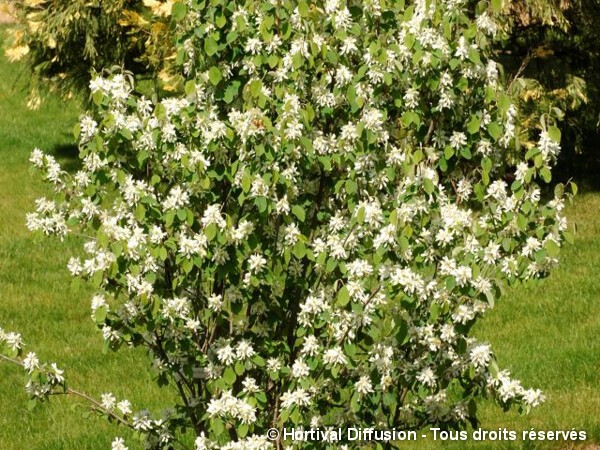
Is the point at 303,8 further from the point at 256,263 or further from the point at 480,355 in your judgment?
the point at 480,355

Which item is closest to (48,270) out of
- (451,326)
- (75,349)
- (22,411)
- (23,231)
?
(23,231)

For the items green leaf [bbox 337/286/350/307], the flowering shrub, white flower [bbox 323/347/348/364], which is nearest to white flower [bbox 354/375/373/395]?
the flowering shrub

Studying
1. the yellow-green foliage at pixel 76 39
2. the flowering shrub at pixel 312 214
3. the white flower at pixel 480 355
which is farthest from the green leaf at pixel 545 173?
the yellow-green foliage at pixel 76 39

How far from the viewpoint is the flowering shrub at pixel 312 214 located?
141 inches

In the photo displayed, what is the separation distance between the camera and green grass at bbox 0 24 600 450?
5.66 m

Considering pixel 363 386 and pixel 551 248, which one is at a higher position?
pixel 551 248

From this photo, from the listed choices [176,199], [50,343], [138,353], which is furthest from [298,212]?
[50,343]

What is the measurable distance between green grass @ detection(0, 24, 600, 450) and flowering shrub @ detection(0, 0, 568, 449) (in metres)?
0.52

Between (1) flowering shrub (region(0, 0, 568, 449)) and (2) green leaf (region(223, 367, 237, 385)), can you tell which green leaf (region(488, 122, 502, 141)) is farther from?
(2) green leaf (region(223, 367, 237, 385))

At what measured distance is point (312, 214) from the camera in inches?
155

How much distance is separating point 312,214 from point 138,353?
10.8 ft

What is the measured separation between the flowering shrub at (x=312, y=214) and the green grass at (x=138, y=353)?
52 centimetres

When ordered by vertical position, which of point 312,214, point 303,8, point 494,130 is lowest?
point 312,214

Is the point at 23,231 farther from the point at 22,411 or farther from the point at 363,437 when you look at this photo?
the point at 363,437
